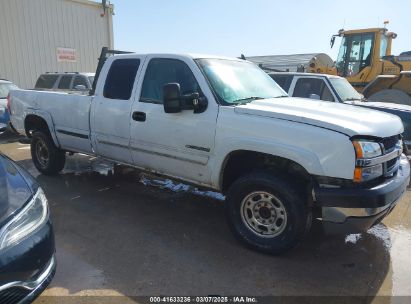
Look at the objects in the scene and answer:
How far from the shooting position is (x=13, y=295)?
2.19m

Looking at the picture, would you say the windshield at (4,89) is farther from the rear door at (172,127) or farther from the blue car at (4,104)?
the rear door at (172,127)

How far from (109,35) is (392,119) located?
15402 millimetres

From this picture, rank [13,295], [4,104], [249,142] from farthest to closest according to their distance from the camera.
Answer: [4,104]
[249,142]
[13,295]

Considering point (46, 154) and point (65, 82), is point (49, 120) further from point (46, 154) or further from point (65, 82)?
point (65, 82)

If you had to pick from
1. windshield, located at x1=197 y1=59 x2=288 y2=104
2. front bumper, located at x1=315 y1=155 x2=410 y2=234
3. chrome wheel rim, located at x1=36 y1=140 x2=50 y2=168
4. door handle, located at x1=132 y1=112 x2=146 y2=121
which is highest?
windshield, located at x1=197 y1=59 x2=288 y2=104

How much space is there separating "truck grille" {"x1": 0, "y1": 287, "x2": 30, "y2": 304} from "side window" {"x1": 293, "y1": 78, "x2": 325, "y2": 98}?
21.8ft

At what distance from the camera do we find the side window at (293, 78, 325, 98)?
7684mm

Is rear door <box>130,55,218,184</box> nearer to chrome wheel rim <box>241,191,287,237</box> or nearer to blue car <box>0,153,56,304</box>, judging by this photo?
chrome wheel rim <box>241,191,287,237</box>

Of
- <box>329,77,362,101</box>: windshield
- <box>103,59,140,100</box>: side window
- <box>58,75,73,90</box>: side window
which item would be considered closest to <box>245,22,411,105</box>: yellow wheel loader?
<box>329,77,362,101</box>: windshield

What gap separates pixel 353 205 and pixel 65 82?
939cm

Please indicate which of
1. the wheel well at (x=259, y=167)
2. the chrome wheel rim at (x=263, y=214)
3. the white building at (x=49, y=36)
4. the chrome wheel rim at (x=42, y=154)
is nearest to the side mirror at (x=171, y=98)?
the wheel well at (x=259, y=167)

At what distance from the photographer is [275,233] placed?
11.6 ft

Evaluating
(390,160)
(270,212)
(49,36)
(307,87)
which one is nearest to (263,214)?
(270,212)

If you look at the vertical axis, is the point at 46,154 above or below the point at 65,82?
below
